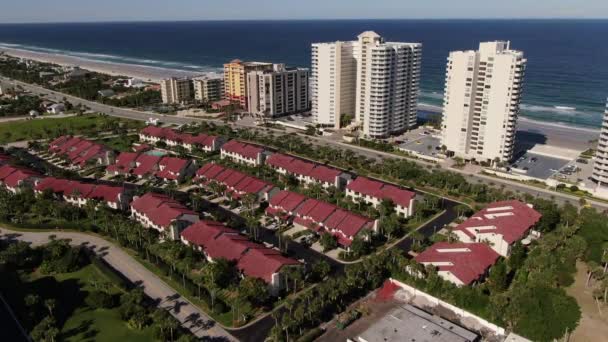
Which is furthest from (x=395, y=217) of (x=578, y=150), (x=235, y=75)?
(x=235, y=75)

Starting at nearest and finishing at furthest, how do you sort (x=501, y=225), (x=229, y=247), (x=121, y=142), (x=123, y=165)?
(x=229, y=247), (x=501, y=225), (x=123, y=165), (x=121, y=142)

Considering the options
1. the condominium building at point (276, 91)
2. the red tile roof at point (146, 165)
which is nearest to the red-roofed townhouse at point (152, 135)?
the red tile roof at point (146, 165)

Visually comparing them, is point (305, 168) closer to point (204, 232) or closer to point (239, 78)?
point (204, 232)

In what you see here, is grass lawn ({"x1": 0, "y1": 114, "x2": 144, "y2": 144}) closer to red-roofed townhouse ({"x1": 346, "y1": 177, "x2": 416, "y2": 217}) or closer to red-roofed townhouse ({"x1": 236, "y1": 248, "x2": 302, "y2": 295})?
red-roofed townhouse ({"x1": 346, "y1": 177, "x2": 416, "y2": 217})

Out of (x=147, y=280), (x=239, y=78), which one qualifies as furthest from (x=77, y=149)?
(x=239, y=78)

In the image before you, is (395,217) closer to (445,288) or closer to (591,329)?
(445,288)

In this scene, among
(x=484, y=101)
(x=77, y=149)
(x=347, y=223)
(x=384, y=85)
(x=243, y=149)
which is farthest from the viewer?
(x=384, y=85)

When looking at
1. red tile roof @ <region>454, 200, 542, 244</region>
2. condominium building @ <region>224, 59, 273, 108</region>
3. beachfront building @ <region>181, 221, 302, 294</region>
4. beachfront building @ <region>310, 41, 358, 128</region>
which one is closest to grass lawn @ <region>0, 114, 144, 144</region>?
condominium building @ <region>224, 59, 273, 108</region>
